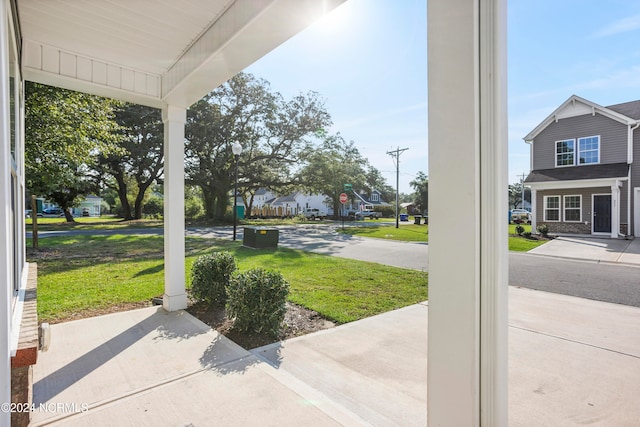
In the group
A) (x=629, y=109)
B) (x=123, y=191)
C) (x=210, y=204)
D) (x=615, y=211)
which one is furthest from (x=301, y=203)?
(x=629, y=109)

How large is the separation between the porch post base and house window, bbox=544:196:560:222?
15.6m

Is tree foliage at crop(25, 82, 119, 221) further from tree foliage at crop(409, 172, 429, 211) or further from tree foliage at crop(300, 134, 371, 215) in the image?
tree foliage at crop(409, 172, 429, 211)

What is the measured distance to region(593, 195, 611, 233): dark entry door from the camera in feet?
42.0

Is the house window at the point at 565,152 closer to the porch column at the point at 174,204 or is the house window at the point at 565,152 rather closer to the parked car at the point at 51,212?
the porch column at the point at 174,204

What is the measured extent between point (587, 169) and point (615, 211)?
6.34 ft

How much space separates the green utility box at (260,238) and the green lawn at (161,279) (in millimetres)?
457

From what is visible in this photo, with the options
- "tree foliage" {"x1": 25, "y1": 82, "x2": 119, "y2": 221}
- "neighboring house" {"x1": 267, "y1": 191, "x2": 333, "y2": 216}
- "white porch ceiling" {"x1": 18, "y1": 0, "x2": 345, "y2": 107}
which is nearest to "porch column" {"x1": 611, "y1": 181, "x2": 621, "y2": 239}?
"white porch ceiling" {"x1": 18, "y1": 0, "x2": 345, "y2": 107}

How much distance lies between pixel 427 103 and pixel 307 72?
3728 millimetres

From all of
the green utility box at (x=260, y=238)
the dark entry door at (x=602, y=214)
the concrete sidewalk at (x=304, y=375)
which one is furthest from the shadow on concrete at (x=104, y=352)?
the dark entry door at (x=602, y=214)

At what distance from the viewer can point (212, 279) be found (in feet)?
14.1

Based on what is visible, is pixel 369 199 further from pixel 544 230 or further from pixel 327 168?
pixel 544 230

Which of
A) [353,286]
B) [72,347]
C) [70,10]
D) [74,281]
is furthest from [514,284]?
[74,281]

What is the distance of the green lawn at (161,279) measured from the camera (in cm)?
449

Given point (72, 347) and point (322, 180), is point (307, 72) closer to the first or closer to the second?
point (72, 347)
